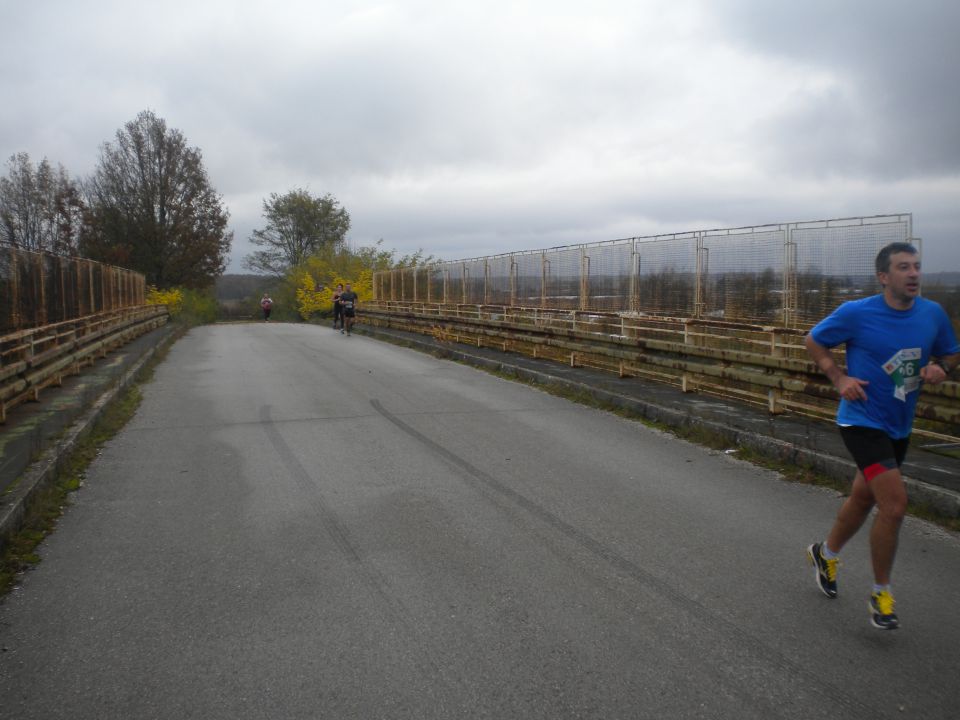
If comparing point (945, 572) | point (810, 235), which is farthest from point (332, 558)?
point (810, 235)

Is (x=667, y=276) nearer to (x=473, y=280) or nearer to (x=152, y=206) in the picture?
(x=473, y=280)

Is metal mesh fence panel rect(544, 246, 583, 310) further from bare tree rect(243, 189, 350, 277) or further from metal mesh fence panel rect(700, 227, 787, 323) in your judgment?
bare tree rect(243, 189, 350, 277)

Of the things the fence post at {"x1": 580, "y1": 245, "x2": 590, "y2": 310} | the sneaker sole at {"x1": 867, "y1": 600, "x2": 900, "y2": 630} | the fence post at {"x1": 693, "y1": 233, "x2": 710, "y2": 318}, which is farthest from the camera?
the fence post at {"x1": 580, "y1": 245, "x2": 590, "y2": 310}

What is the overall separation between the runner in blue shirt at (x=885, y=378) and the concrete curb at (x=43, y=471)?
16.4ft

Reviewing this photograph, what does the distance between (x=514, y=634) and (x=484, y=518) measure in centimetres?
185

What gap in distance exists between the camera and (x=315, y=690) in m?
3.15

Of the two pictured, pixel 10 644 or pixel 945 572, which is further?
pixel 945 572

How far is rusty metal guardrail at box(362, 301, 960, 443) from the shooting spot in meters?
7.97

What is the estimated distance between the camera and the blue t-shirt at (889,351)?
381cm

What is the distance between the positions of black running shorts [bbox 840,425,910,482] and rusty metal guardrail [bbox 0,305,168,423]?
837cm

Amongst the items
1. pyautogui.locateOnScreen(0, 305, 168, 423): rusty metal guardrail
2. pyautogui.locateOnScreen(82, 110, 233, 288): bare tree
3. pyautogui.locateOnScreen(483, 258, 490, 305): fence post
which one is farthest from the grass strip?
pyautogui.locateOnScreen(82, 110, 233, 288): bare tree

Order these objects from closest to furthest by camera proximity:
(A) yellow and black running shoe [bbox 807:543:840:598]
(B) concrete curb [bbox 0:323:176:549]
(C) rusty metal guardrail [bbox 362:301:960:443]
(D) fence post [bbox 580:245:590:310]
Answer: (A) yellow and black running shoe [bbox 807:543:840:598]
(B) concrete curb [bbox 0:323:176:549]
(C) rusty metal guardrail [bbox 362:301:960:443]
(D) fence post [bbox 580:245:590:310]

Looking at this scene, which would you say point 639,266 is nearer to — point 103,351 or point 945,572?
point 945,572

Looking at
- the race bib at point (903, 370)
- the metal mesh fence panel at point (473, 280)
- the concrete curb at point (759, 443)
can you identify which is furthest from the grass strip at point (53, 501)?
the metal mesh fence panel at point (473, 280)
